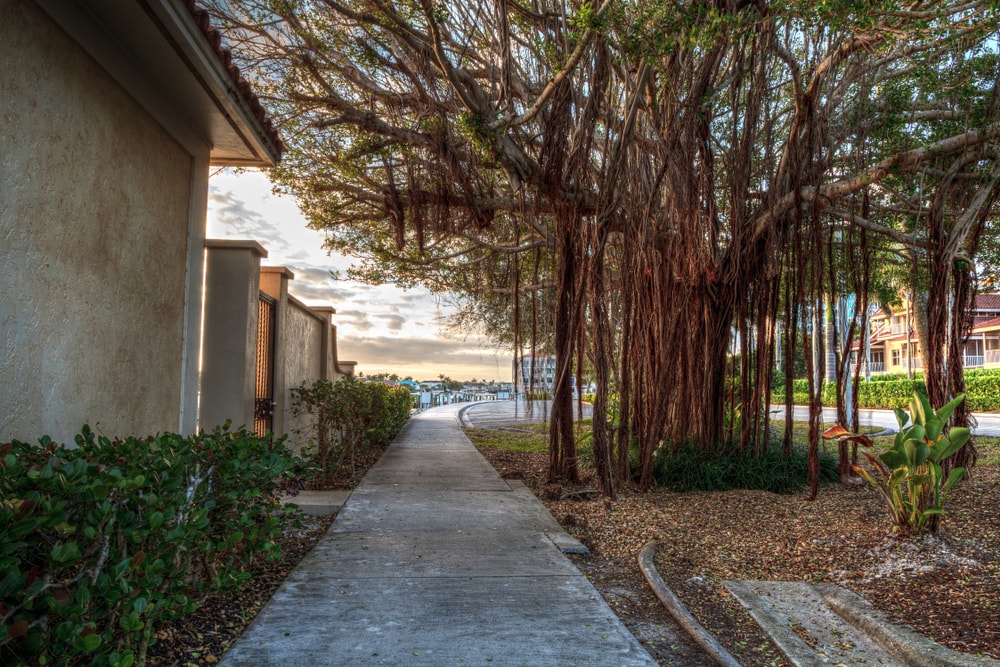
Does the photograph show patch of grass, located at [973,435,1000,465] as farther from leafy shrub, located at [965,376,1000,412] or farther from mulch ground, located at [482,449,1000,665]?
leafy shrub, located at [965,376,1000,412]

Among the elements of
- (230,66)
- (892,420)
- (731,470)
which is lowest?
(892,420)

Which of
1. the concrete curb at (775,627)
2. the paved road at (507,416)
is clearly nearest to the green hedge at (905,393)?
the paved road at (507,416)

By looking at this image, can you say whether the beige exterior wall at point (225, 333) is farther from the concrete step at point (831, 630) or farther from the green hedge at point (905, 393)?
the green hedge at point (905, 393)

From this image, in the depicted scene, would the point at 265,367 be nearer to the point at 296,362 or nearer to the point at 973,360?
the point at 296,362

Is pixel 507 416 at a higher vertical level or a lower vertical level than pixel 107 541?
lower

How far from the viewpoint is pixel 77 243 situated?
3518 millimetres

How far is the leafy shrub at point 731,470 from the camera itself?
6.72m

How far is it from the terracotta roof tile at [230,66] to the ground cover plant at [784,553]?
3.99 m

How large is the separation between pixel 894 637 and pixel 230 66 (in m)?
4.95

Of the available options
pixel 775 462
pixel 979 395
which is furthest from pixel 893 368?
pixel 775 462

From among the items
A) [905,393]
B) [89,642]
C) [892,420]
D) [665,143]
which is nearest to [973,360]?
[905,393]

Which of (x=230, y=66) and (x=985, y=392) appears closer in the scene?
(x=230, y=66)

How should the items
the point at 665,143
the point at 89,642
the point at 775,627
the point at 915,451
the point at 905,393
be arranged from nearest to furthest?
1. the point at 89,642
2. the point at 775,627
3. the point at 915,451
4. the point at 665,143
5. the point at 905,393

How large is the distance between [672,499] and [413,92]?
17.2 feet
